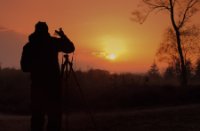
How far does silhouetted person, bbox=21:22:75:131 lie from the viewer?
10898 mm

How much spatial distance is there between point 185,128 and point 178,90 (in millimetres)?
13300

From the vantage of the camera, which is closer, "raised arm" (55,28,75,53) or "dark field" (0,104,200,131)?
"raised arm" (55,28,75,53)

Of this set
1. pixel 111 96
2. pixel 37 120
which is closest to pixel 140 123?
pixel 37 120

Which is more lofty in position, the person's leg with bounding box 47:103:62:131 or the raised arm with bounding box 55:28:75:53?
the raised arm with bounding box 55:28:75:53

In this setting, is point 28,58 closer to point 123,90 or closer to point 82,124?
point 82,124

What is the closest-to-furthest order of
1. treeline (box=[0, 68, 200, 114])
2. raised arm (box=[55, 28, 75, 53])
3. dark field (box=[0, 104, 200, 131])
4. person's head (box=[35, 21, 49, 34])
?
person's head (box=[35, 21, 49, 34])
raised arm (box=[55, 28, 75, 53])
dark field (box=[0, 104, 200, 131])
treeline (box=[0, 68, 200, 114])

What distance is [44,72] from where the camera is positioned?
11.0 meters

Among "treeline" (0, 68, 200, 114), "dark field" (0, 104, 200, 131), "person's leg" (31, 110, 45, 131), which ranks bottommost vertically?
"dark field" (0, 104, 200, 131)

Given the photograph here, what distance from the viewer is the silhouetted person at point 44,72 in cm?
1090

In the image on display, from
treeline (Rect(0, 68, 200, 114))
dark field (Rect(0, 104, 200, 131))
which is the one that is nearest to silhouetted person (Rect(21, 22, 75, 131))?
dark field (Rect(0, 104, 200, 131))

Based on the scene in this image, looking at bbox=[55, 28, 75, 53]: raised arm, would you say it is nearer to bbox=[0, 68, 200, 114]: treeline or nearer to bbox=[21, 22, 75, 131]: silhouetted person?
bbox=[21, 22, 75, 131]: silhouetted person

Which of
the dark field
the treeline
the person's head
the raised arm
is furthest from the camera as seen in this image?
the treeline

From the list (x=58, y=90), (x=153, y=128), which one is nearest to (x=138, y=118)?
(x=153, y=128)

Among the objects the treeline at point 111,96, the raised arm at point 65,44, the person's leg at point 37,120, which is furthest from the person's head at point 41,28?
the treeline at point 111,96
